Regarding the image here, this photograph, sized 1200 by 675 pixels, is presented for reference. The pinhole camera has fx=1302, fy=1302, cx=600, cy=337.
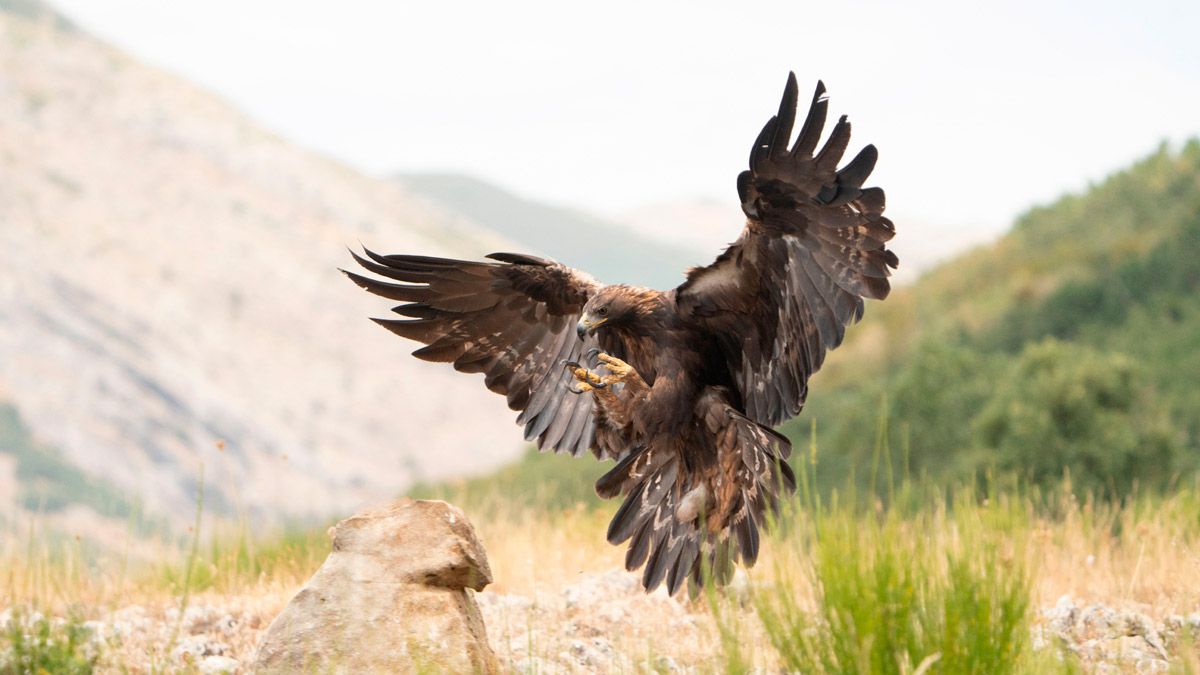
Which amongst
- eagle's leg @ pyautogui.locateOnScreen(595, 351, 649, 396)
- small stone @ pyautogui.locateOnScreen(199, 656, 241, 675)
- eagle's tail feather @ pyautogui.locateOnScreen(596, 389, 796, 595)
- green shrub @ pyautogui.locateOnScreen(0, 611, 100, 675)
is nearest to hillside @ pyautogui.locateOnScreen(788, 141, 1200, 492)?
eagle's tail feather @ pyautogui.locateOnScreen(596, 389, 796, 595)

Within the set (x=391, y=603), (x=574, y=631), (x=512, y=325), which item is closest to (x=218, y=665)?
(x=391, y=603)

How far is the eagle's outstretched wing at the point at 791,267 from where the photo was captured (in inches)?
222

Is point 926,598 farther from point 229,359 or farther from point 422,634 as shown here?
point 229,359

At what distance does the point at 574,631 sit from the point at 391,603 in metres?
1.44

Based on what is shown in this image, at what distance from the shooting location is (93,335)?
10438cm

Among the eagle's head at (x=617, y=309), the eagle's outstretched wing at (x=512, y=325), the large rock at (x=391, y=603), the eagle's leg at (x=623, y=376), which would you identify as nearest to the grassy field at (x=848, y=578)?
the large rock at (x=391, y=603)

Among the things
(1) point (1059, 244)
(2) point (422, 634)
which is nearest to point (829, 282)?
(2) point (422, 634)

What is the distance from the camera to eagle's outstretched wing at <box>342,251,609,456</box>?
720 centimetres

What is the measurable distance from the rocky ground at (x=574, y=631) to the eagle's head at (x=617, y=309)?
145 centimetres

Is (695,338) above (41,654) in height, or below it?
above

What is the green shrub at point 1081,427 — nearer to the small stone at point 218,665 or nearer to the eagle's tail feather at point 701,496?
the eagle's tail feather at point 701,496

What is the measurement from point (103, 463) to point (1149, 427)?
94323 millimetres

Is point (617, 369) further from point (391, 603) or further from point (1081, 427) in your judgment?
point (1081, 427)

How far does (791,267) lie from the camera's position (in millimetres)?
6074
